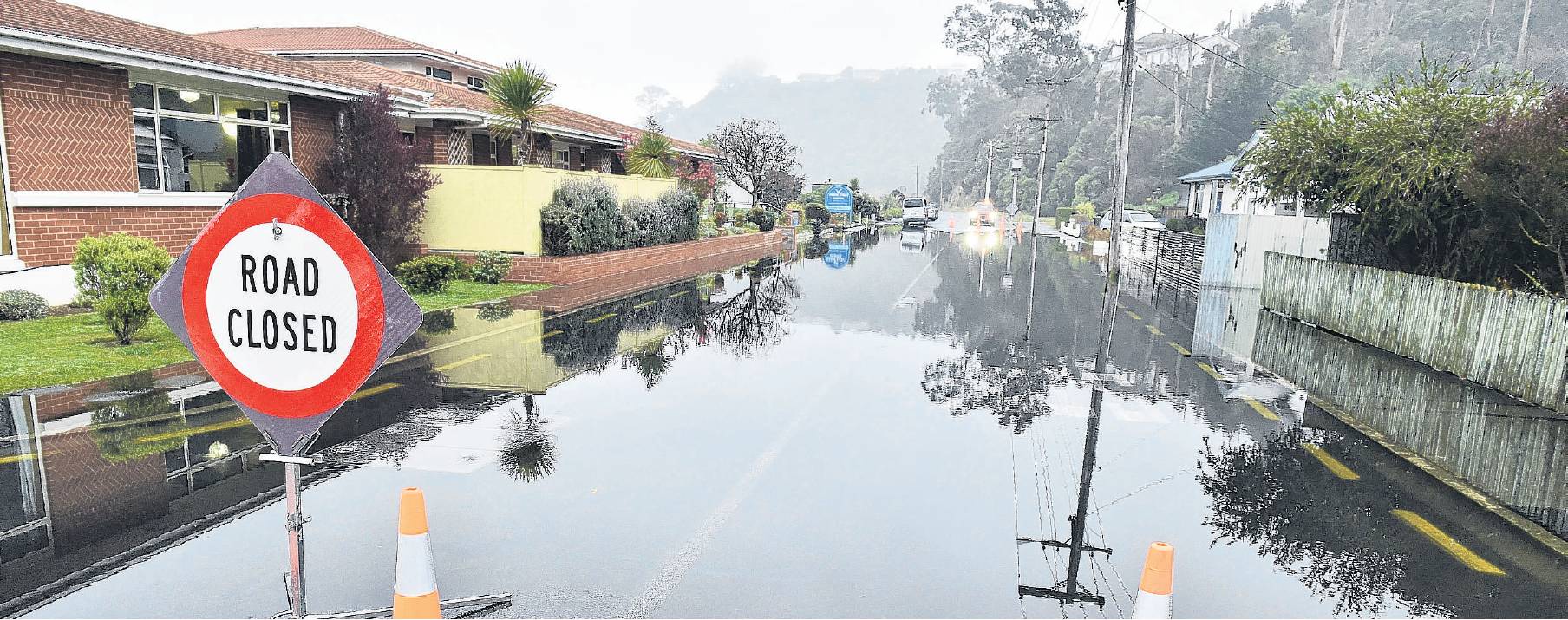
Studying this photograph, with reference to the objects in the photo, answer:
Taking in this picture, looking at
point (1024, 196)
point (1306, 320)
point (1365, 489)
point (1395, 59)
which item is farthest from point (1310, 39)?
point (1365, 489)

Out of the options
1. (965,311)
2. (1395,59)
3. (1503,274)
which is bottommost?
(965,311)

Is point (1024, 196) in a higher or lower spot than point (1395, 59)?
lower

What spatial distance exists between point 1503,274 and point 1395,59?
268ft

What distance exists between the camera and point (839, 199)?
61.4 meters

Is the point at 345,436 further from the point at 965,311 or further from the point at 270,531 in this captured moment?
the point at 965,311

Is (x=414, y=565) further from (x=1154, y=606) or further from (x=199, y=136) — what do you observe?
(x=199, y=136)

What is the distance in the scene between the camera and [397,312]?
3.71 m

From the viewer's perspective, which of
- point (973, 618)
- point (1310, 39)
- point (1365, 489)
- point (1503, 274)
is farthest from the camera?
point (1310, 39)

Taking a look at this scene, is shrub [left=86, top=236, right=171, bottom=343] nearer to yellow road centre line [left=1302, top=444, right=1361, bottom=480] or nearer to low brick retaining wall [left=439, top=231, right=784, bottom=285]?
low brick retaining wall [left=439, top=231, right=784, bottom=285]

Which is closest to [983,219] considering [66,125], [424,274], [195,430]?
[424,274]

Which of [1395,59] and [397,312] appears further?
[1395,59]

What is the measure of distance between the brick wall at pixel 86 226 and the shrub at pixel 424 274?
141 inches

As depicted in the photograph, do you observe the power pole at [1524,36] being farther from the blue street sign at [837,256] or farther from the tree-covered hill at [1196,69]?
the blue street sign at [837,256]

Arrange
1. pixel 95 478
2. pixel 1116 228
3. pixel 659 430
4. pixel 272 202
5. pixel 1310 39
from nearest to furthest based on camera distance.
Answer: pixel 272 202 → pixel 95 478 → pixel 659 430 → pixel 1116 228 → pixel 1310 39
